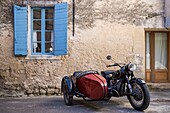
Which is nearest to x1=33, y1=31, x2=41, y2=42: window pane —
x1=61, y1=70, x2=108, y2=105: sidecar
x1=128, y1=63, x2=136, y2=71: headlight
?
x1=61, y1=70, x2=108, y2=105: sidecar

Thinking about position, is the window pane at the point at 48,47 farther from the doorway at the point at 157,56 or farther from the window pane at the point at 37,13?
the doorway at the point at 157,56

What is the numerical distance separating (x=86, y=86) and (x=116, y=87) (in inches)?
26.9

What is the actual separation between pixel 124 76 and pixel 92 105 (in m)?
1.19

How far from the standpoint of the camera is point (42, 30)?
9148 mm

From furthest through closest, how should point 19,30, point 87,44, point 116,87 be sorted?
point 87,44, point 19,30, point 116,87

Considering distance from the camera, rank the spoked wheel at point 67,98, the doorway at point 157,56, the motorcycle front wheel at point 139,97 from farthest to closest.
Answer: the doorway at point 157,56 < the spoked wheel at point 67,98 < the motorcycle front wheel at point 139,97

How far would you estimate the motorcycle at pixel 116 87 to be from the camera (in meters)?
6.51

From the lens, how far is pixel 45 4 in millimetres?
9016

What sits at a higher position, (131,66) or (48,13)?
(48,13)

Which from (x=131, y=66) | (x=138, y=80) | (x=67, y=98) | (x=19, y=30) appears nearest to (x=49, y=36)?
(x=19, y=30)

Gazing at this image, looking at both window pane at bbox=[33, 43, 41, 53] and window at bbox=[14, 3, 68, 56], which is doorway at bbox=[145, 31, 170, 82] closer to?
window at bbox=[14, 3, 68, 56]

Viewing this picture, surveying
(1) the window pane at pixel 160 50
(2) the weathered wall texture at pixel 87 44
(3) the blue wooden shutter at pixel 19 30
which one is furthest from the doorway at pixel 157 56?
(3) the blue wooden shutter at pixel 19 30

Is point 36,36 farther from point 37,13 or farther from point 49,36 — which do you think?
point 37,13

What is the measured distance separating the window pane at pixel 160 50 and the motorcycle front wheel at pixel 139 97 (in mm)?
3350
